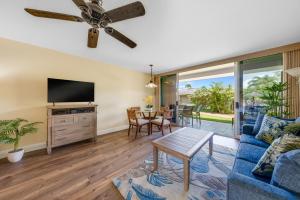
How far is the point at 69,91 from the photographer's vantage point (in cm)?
317

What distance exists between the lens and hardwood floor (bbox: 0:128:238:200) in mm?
1640

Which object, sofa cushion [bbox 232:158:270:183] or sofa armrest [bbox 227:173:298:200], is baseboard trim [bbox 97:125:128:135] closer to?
sofa cushion [bbox 232:158:270:183]

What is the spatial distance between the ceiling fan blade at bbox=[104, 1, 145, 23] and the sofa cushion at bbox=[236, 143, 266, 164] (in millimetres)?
2114

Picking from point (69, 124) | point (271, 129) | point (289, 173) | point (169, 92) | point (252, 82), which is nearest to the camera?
point (289, 173)

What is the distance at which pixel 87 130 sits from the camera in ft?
10.8

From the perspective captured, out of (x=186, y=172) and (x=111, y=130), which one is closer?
(x=186, y=172)

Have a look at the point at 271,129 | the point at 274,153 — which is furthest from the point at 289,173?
the point at 271,129

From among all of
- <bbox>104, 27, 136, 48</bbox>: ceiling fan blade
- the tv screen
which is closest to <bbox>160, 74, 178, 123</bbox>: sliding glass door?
the tv screen

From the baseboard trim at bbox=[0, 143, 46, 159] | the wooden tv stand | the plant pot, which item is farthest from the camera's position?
the wooden tv stand

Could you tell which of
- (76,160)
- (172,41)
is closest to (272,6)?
(172,41)

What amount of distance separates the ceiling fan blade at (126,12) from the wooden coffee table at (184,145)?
1.75m

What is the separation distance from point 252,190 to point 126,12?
75.4 inches

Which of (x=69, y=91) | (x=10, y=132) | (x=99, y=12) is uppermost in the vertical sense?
(x=99, y=12)

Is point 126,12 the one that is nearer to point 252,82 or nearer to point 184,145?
point 184,145
